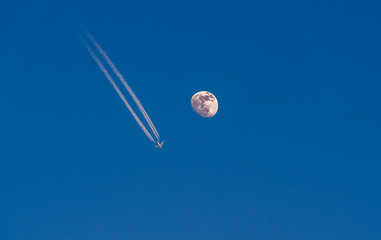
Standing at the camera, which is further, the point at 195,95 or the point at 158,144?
the point at 158,144

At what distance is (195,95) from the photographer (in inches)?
3455

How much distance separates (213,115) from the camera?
284 ft

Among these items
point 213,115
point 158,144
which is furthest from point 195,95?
point 158,144

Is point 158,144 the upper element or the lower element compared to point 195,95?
lower

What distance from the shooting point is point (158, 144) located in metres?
96.6

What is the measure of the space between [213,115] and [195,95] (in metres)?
9.39

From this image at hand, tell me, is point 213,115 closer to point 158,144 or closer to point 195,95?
point 195,95

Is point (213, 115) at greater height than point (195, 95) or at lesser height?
lesser

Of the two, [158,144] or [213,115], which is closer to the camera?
[213,115]

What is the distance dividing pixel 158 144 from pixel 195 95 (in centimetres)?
2441

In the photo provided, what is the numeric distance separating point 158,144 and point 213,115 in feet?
82.0
